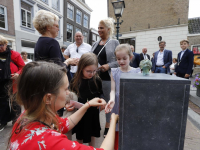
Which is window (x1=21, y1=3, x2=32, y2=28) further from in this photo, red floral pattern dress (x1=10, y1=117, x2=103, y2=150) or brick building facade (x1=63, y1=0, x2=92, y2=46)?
red floral pattern dress (x1=10, y1=117, x2=103, y2=150)

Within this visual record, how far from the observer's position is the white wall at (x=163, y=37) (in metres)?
11.2

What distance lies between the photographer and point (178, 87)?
84 centimetres

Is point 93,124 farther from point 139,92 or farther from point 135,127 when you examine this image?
point 139,92

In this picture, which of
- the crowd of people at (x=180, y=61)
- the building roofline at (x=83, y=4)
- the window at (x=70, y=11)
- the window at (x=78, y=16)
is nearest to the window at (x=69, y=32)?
the window at (x=70, y=11)

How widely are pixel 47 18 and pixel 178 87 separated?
5.62ft

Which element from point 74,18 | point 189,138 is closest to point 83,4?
point 74,18

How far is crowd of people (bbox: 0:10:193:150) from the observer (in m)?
0.78

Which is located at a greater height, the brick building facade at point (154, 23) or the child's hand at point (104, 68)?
the brick building facade at point (154, 23)

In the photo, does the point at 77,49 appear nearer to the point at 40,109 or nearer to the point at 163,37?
the point at 40,109

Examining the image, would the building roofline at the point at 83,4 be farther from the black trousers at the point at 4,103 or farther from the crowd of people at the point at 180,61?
the black trousers at the point at 4,103

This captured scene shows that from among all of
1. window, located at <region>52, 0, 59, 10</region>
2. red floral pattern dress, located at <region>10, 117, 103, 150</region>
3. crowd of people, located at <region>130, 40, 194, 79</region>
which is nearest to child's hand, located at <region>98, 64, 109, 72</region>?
red floral pattern dress, located at <region>10, 117, 103, 150</region>

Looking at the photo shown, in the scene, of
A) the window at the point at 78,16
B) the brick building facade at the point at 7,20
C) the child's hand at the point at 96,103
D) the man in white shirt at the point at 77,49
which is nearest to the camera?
the child's hand at the point at 96,103

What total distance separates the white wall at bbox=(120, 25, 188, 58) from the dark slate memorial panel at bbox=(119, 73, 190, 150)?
1217 centimetres

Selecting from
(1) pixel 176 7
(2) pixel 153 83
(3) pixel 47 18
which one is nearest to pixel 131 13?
(1) pixel 176 7
